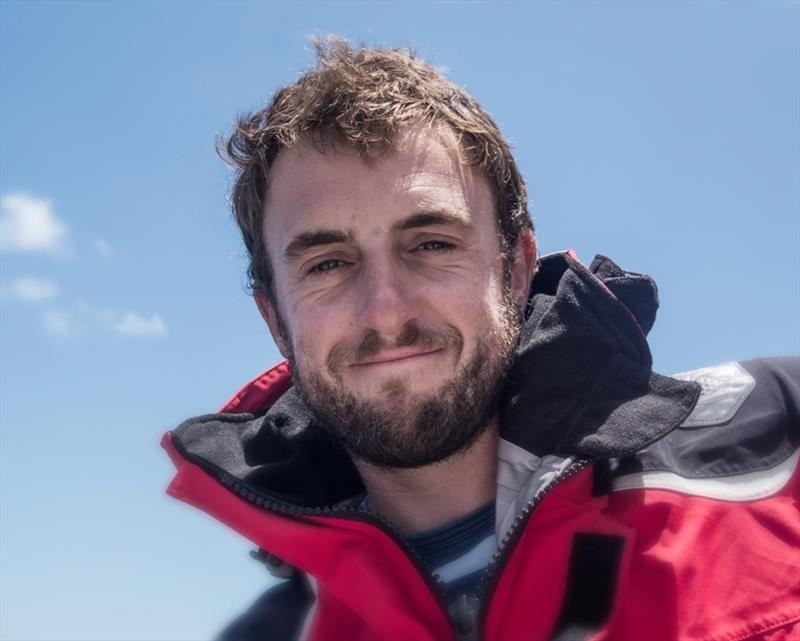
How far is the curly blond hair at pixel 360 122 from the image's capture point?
12.3 ft

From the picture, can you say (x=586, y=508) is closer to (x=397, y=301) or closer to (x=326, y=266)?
(x=397, y=301)

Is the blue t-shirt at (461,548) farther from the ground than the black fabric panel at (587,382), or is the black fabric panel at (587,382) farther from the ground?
the black fabric panel at (587,382)

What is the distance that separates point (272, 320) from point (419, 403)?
1278mm

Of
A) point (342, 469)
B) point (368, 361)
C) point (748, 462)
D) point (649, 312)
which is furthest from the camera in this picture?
point (342, 469)

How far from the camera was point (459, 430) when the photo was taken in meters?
3.43

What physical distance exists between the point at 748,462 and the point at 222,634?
2011 mm

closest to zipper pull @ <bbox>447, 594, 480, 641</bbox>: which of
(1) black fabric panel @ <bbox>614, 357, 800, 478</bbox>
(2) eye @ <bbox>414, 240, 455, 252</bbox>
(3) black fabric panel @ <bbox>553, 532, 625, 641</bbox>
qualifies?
(3) black fabric panel @ <bbox>553, 532, 625, 641</bbox>

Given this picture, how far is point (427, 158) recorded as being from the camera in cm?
370

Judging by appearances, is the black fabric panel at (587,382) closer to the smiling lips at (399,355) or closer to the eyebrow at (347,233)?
the smiling lips at (399,355)

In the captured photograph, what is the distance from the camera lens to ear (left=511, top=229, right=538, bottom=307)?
3.94 meters

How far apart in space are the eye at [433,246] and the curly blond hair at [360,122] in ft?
1.33

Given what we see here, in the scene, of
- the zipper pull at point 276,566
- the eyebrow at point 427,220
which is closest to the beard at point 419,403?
the eyebrow at point 427,220

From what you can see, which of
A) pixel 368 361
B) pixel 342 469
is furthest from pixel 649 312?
pixel 342 469

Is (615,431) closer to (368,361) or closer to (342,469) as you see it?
(368,361)
